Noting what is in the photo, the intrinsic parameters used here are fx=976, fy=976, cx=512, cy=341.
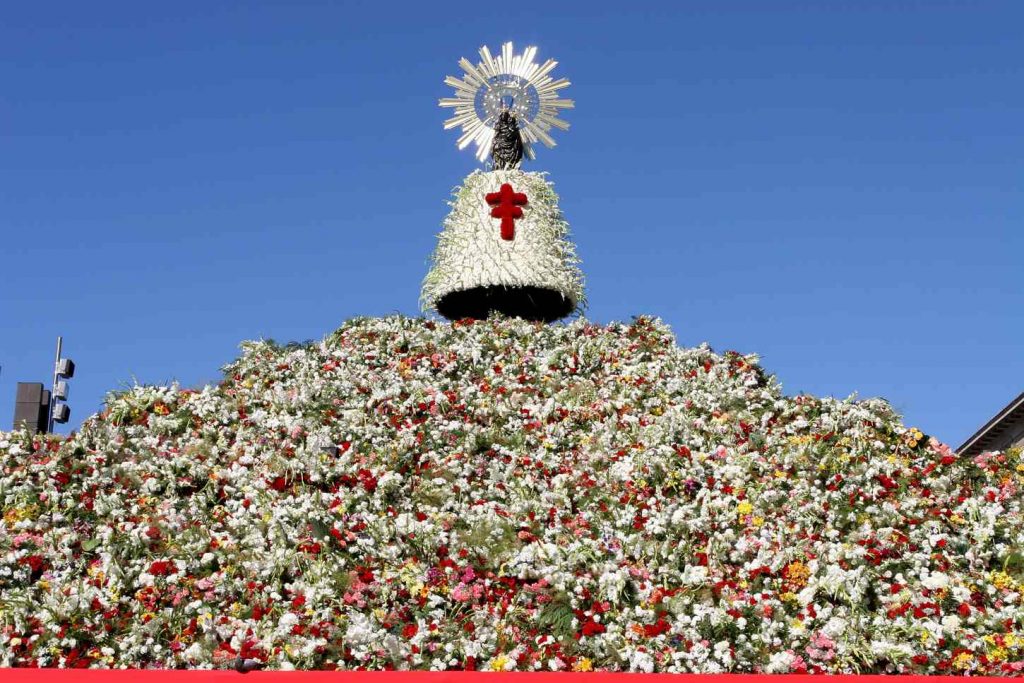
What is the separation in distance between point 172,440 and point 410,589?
5363 mm

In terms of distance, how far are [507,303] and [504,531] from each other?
10.3 m

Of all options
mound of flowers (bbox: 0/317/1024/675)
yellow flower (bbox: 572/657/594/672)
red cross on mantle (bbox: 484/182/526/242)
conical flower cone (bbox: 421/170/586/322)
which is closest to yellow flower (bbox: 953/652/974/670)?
mound of flowers (bbox: 0/317/1024/675)

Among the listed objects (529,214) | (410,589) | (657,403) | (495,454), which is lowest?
(410,589)

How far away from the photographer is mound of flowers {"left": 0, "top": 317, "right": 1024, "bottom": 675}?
327 inches

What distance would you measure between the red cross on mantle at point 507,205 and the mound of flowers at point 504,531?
5.16m

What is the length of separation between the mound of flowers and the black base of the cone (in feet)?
15.2

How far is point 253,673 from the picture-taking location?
7445mm

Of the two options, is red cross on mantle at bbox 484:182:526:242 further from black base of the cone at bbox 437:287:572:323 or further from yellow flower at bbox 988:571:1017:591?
yellow flower at bbox 988:571:1017:591

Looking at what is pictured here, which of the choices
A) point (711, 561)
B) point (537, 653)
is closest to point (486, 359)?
point (711, 561)

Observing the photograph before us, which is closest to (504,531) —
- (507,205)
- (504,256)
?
(504,256)

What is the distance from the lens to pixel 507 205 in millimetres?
19984

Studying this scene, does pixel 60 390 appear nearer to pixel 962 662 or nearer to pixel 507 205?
pixel 507 205

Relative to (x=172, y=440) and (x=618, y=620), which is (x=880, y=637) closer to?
(x=618, y=620)

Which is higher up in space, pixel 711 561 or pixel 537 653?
pixel 711 561
